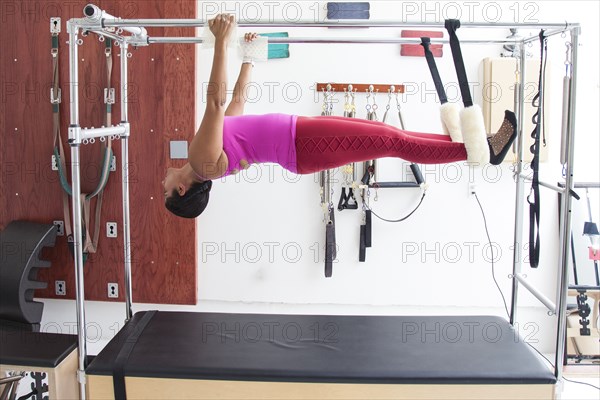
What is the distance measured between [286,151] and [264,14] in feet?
5.25

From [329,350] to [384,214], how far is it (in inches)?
56.7

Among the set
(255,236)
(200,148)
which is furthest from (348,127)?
(255,236)

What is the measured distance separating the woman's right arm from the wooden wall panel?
1.41m

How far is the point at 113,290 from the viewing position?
3.64 meters

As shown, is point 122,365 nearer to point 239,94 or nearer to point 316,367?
point 316,367

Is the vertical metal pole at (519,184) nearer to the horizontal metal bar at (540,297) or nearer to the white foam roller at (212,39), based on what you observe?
the horizontal metal bar at (540,297)

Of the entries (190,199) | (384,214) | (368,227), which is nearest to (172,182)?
(190,199)

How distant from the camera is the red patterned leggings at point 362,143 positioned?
2.15 meters

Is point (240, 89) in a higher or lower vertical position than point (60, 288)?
higher

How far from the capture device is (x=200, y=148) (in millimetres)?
2076

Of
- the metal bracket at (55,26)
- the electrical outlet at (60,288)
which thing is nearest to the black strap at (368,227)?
the electrical outlet at (60,288)

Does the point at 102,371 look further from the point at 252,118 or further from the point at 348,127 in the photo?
the point at 348,127

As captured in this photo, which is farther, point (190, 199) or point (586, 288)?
point (586, 288)

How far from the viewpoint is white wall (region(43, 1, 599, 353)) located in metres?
3.46
